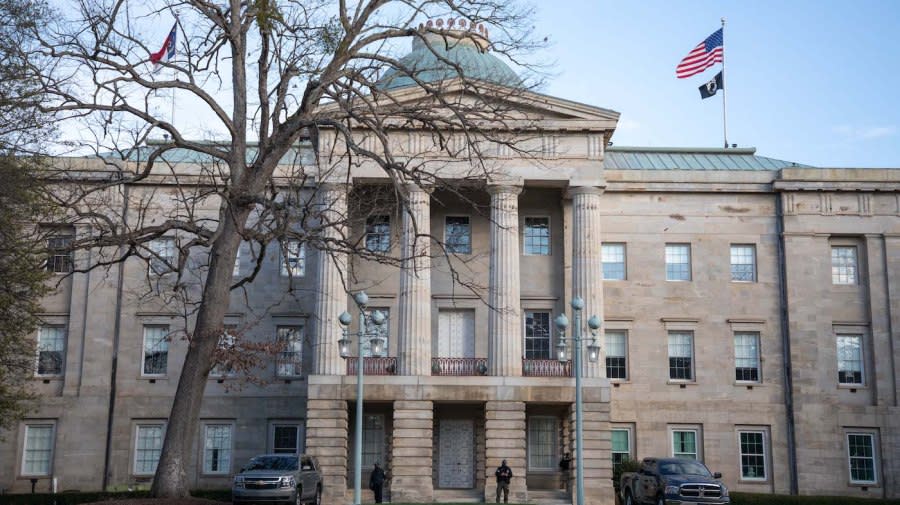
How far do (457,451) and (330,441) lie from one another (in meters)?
6.49

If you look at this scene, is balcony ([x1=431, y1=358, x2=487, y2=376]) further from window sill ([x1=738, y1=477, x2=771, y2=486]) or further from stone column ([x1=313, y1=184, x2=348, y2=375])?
window sill ([x1=738, y1=477, x2=771, y2=486])

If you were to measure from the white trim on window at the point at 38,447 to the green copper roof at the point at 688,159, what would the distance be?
2767cm

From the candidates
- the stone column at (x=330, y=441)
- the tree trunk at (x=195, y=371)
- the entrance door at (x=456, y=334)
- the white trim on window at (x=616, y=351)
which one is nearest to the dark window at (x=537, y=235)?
the entrance door at (x=456, y=334)

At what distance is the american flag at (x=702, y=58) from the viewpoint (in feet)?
159

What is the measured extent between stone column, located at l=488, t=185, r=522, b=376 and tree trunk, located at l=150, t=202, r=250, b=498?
73.6ft

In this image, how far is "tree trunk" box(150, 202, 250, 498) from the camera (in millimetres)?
20203

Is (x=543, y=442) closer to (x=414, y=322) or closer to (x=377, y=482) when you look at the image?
(x=414, y=322)

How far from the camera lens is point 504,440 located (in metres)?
42.3

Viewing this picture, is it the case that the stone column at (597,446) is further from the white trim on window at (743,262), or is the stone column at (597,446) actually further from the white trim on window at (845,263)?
the white trim on window at (845,263)

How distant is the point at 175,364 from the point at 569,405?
1756cm

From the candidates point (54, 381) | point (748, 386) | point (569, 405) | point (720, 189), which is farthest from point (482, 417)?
point (54, 381)

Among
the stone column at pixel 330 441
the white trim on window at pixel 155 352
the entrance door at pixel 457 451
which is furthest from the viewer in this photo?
the white trim on window at pixel 155 352

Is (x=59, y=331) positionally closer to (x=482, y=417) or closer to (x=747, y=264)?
(x=482, y=417)

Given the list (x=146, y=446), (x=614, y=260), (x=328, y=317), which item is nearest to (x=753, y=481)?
(x=614, y=260)
